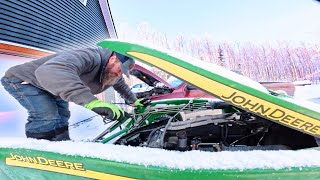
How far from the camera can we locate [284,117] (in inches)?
49.8

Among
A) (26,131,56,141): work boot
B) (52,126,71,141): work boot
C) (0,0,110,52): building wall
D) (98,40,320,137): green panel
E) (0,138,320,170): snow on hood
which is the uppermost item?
(0,0,110,52): building wall

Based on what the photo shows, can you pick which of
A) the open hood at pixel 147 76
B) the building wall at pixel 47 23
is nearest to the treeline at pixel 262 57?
the building wall at pixel 47 23

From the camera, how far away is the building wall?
21.7ft

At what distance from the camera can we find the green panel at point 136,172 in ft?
3.15

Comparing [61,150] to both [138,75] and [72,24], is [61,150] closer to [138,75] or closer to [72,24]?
[138,75]

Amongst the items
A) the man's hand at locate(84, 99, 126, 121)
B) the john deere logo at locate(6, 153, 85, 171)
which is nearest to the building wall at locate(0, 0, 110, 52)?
the man's hand at locate(84, 99, 126, 121)

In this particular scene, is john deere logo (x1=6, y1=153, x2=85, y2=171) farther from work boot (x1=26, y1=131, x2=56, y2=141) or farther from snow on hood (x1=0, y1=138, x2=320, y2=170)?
work boot (x1=26, y1=131, x2=56, y2=141)

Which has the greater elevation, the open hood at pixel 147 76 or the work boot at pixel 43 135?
the open hood at pixel 147 76

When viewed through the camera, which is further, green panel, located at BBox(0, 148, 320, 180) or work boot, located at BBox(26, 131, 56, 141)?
work boot, located at BBox(26, 131, 56, 141)

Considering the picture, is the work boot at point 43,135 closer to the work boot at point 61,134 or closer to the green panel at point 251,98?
the work boot at point 61,134

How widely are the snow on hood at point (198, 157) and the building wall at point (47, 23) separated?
5720mm

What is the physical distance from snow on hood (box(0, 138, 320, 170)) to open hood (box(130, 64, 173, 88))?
14.6ft

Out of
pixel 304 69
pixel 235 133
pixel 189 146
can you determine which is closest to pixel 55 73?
pixel 189 146

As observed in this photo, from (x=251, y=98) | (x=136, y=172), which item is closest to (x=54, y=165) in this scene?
(x=136, y=172)
